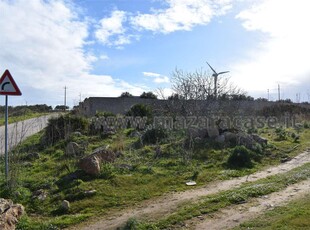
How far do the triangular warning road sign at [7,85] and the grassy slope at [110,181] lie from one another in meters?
1.61

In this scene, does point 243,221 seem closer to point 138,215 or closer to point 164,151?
point 138,215

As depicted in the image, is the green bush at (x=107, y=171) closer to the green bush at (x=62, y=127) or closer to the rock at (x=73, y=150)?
the rock at (x=73, y=150)

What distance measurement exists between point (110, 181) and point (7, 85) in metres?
3.55

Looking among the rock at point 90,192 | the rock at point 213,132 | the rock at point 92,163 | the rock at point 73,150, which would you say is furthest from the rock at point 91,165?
the rock at point 213,132

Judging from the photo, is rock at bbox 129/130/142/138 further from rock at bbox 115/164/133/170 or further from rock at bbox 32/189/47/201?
rock at bbox 32/189/47/201

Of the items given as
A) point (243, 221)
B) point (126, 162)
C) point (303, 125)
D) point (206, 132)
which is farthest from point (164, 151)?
point (303, 125)

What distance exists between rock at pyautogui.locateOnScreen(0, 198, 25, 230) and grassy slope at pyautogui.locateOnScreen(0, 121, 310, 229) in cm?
20

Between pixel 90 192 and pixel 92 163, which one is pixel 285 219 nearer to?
pixel 90 192

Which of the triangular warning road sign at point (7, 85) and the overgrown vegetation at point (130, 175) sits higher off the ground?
the triangular warning road sign at point (7, 85)

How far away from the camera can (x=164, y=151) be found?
11.9 m

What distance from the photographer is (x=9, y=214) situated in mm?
5863

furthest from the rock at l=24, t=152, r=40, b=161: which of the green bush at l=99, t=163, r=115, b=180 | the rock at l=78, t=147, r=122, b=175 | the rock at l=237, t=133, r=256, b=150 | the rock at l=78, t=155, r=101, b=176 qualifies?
the rock at l=237, t=133, r=256, b=150

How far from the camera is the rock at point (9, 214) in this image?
216 inches

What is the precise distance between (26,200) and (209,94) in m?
11.7
